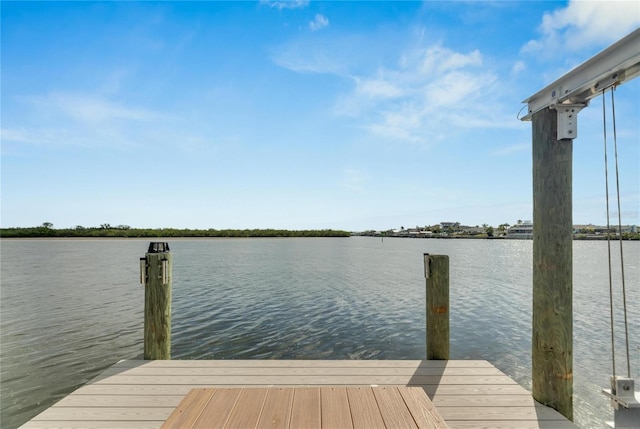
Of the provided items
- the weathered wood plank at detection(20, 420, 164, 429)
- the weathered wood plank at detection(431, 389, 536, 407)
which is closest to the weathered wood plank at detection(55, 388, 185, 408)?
the weathered wood plank at detection(20, 420, 164, 429)

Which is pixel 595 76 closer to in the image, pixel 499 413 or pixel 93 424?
pixel 499 413

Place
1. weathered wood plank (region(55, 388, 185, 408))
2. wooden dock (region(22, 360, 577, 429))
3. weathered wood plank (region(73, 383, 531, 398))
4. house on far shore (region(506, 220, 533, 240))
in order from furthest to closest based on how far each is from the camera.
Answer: house on far shore (region(506, 220, 533, 240)) < weathered wood plank (region(73, 383, 531, 398)) < weathered wood plank (region(55, 388, 185, 408)) < wooden dock (region(22, 360, 577, 429))

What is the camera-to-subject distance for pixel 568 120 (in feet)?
9.98

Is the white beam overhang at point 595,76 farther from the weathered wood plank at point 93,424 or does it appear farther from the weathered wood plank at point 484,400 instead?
the weathered wood plank at point 93,424

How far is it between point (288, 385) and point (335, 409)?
1.63m

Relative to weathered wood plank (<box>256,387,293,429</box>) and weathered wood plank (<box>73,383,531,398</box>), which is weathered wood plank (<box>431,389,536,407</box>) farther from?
weathered wood plank (<box>256,387,293,429</box>)

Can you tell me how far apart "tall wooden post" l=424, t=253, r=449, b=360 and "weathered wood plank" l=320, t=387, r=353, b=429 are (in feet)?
7.80

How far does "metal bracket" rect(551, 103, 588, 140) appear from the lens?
3020mm

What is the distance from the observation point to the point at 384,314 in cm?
998

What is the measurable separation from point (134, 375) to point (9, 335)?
6793 mm

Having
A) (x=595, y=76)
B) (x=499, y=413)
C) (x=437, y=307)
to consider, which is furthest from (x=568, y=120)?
(x=499, y=413)

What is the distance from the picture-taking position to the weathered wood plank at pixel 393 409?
1.78 metres

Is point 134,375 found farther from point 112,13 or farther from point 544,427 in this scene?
point 112,13

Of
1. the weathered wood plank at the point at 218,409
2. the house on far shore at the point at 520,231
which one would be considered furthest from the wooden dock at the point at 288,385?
the house on far shore at the point at 520,231
